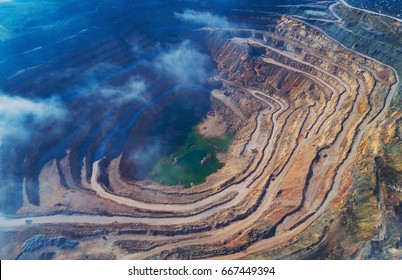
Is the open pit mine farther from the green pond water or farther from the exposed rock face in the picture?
the green pond water

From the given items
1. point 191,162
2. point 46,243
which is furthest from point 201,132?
point 46,243

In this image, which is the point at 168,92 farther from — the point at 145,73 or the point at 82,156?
the point at 82,156

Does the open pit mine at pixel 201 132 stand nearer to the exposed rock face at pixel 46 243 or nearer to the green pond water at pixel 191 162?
the exposed rock face at pixel 46 243

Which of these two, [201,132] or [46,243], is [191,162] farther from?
[46,243]


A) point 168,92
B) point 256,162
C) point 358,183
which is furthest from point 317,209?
point 168,92

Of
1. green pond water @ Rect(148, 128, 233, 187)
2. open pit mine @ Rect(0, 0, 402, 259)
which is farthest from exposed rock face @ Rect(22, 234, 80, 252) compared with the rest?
green pond water @ Rect(148, 128, 233, 187)

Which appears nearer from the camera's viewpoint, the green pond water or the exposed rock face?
the exposed rock face

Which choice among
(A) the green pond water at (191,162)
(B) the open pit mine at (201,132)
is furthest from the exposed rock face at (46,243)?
(A) the green pond water at (191,162)
